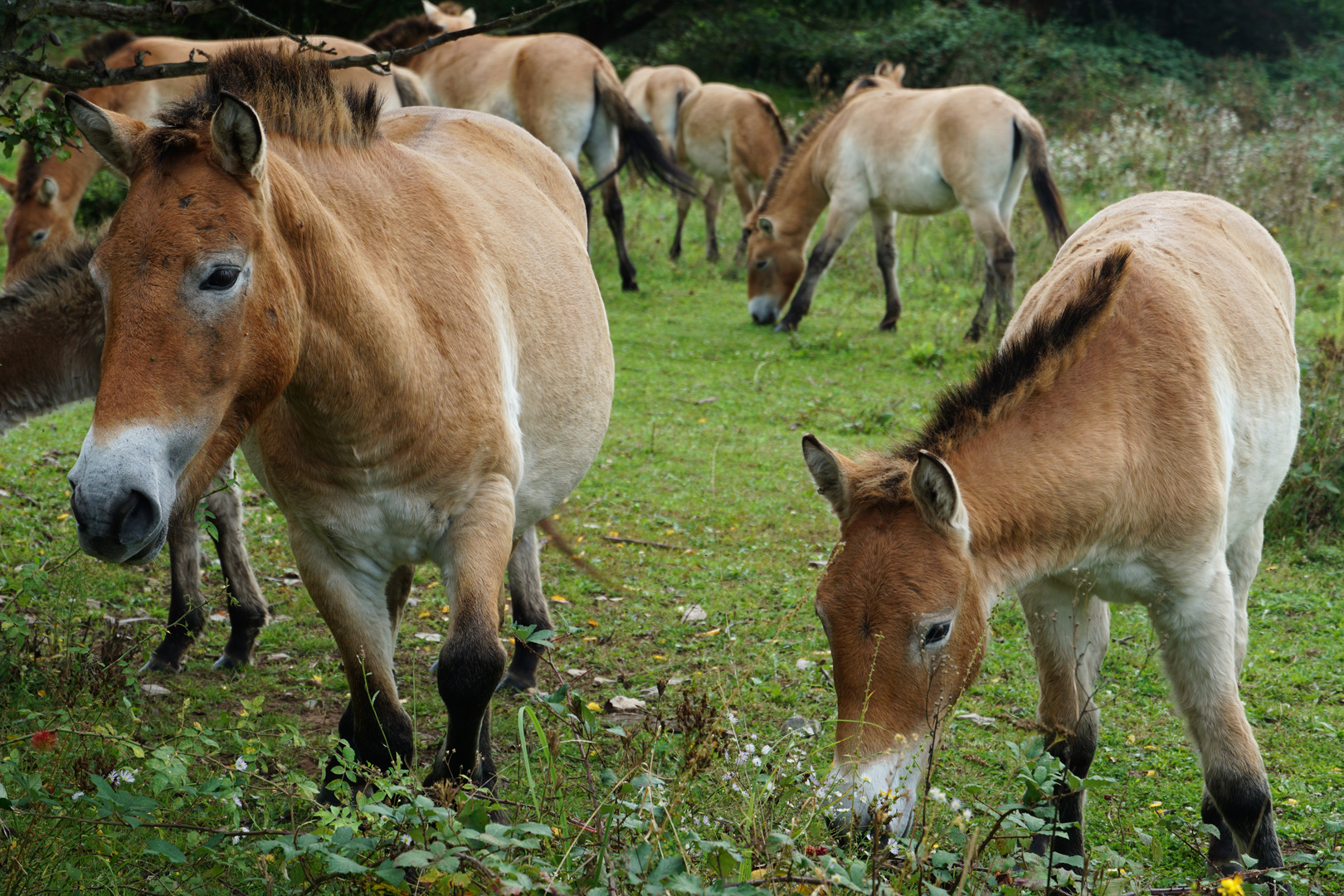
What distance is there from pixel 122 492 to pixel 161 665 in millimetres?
2515

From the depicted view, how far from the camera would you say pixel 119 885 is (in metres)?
2.28

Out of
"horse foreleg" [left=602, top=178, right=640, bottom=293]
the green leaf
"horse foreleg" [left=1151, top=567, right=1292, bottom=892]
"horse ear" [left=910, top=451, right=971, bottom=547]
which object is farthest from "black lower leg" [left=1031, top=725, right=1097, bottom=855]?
"horse foreleg" [left=602, top=178, right=640, bottom=293]

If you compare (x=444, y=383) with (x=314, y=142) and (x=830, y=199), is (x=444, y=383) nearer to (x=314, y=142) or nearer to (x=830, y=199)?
(x=314, y=142)

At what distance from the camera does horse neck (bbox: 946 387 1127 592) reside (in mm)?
2707

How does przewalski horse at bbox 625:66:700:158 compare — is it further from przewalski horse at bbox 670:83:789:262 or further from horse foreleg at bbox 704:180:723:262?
horse foreleg at bbox 704:180:723:262

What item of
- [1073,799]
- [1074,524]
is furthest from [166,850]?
[1073,799]

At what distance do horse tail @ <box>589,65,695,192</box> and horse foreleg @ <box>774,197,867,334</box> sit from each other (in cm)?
148

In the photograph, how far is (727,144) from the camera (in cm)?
1340

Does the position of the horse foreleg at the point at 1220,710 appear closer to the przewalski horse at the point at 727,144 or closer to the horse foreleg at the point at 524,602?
the horse foreleg at the point at 524,602

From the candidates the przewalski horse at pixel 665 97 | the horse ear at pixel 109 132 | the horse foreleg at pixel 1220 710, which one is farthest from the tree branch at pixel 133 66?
the przewalski horse at pixel 665 97

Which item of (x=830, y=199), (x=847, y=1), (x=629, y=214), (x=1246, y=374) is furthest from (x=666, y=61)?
(x=1246, y=374)

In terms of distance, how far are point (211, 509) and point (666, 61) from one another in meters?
21.3

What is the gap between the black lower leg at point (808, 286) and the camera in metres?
10.1

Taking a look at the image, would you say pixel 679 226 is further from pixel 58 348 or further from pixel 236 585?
pixel 58 348
